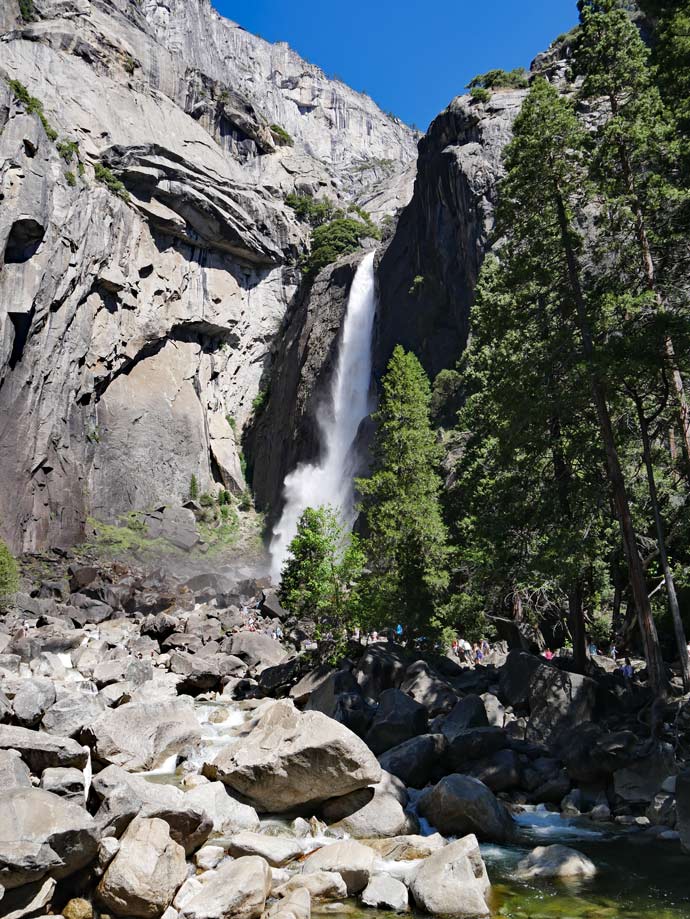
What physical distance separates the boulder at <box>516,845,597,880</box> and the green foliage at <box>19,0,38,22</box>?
74460mm

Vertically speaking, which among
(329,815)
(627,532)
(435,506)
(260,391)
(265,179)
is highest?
(265,179)

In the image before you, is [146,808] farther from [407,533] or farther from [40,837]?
[407,533]

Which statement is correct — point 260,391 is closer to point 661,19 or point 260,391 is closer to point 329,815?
point 661,19

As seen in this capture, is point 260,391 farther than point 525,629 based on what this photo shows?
Yes

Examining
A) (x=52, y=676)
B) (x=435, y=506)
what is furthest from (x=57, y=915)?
(x=435, y=506)

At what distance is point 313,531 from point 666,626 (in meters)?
11.8

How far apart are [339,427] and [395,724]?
136 ft

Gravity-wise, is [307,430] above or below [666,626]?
above

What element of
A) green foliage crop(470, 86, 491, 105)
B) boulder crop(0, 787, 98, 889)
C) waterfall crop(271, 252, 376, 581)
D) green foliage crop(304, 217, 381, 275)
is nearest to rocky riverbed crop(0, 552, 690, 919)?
boulder crop(0, 787, 98, 889)

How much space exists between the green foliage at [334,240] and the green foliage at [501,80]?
19.7m

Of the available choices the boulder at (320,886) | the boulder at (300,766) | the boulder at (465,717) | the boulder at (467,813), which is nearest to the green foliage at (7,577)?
the boulder at (465,717)

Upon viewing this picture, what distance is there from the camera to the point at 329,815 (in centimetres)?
967

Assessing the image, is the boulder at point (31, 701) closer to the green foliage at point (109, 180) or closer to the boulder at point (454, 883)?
the boulder at point (454, 883)

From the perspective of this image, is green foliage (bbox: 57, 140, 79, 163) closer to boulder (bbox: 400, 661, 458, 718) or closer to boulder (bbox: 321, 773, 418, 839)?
boulder (bbox: 400, 661, 458, 718)
